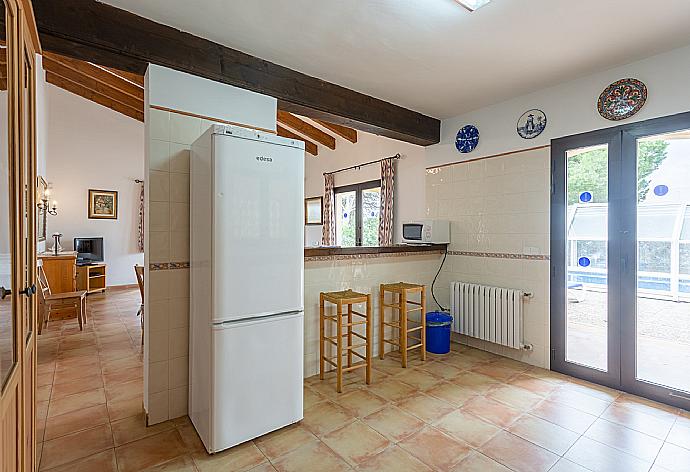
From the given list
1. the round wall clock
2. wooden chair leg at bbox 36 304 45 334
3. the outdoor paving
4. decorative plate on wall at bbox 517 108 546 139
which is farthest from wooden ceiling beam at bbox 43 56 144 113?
the outdoor paving

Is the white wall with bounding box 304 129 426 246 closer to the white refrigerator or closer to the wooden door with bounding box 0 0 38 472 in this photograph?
the white refrigerator

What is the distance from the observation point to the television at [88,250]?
23.9ft

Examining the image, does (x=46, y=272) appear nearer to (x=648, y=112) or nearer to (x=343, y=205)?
(x=343, y=205)

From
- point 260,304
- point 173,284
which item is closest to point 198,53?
point 173,284

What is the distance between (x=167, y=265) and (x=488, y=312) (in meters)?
3.01

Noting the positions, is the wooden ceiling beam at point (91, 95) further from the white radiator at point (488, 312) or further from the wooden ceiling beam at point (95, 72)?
the white radiator at point (488, 312)

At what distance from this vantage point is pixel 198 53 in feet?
8.29

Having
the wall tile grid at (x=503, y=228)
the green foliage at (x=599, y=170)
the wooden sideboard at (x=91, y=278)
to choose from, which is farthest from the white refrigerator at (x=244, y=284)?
the wooden sideboard at (x=91, y=278)

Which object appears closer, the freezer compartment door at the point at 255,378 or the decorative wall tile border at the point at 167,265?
the freezer compartment door at the point at 255,378

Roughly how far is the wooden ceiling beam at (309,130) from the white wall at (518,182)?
2.62 m

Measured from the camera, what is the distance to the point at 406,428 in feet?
7.91

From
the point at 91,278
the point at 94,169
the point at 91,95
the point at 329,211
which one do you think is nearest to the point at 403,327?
the point at 329,211

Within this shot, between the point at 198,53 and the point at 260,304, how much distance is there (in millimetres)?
1759

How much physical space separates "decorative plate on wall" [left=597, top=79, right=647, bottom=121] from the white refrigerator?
2.54 metres
